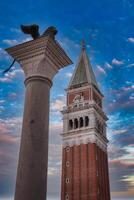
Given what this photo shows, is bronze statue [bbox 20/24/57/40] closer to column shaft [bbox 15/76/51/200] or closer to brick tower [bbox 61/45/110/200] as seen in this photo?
column shaft [bbox 15/76/51/200]

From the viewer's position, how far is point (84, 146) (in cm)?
3881

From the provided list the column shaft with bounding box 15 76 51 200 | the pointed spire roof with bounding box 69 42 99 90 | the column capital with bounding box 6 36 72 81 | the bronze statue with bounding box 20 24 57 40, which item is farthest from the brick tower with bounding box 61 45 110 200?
the bronze statue with bounding box 20 24 57 40

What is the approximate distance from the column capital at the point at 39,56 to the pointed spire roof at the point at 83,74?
37548mm

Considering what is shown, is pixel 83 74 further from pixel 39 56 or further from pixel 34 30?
pixel 39 56

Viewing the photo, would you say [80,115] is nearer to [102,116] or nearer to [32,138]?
[102,116]

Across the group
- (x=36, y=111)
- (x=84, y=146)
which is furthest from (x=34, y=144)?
(x=84, y=146)

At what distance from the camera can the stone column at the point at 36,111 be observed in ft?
16.7

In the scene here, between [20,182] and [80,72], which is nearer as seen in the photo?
[20,182]

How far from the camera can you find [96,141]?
38906 mm

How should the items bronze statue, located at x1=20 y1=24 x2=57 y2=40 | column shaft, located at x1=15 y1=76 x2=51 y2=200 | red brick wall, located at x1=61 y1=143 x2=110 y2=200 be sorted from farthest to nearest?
red brick wall, located at x1=61 y1=143 x2=110 y2=200, bronze statue, located at x1=20 y1=24 x2=57 y2=40, column shaft, located at x1=15 y1=76 x2=51 y2=200

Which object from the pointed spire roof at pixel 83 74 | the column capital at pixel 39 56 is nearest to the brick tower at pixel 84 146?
the pointed spire roof at pixel 83 74

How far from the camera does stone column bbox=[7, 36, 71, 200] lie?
509cm

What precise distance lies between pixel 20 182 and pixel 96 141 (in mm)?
34415

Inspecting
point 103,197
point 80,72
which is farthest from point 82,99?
point 103,197
